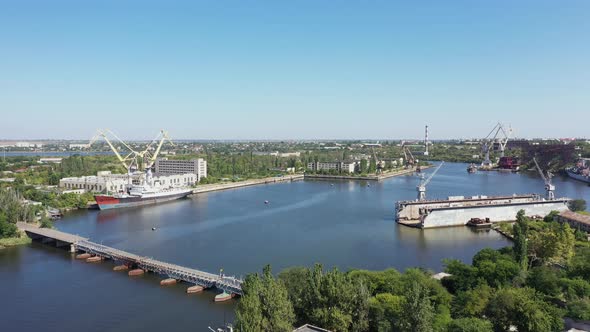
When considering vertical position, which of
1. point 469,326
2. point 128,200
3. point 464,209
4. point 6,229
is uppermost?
point 469,326

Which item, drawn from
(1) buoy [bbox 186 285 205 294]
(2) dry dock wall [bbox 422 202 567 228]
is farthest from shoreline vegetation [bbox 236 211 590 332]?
(2) dry dock wall [bbox 422 202 567 228]

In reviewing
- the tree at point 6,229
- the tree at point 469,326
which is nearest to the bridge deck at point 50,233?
the tree at point 6,229

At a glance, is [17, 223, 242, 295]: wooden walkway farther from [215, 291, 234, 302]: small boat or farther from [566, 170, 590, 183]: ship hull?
[566, 170, 590, 183]: ship hull

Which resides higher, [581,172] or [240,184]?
[581,172]

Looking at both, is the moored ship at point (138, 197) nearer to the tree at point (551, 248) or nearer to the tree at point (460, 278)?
the tree at point (460, 278)

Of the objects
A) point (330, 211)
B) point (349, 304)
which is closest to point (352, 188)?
point (330, 211)

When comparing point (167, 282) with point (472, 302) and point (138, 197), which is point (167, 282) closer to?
point (472, 302)

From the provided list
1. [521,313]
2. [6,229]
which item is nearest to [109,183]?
[6,229]

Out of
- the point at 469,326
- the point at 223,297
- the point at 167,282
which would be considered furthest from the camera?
the point at 167,282
